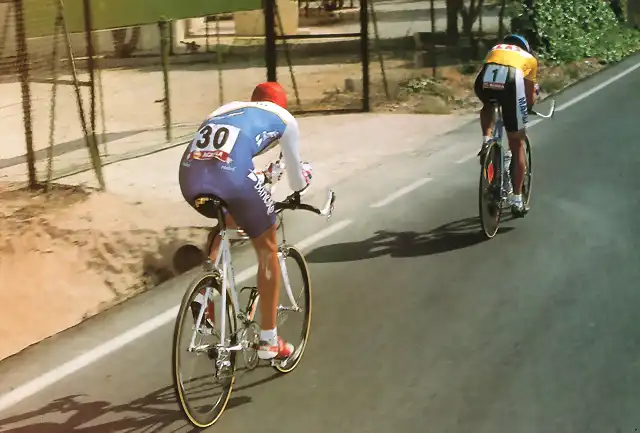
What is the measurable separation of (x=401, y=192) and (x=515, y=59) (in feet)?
8.67

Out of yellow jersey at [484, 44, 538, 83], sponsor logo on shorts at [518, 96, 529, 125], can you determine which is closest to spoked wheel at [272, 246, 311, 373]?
sponsor logo on shorts at [518, 96, 529, 125]

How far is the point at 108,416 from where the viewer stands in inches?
187

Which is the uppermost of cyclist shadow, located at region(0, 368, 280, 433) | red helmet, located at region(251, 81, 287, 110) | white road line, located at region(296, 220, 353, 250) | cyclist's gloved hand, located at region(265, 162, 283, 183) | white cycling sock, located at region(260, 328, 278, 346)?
red helmet, located at region(251, 81, 287, 110)

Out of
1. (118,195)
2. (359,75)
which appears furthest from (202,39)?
(118,195)

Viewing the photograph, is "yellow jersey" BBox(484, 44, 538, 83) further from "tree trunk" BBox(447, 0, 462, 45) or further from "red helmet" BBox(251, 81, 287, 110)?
"tree trunk" BBox(447, 0, 462, 45)

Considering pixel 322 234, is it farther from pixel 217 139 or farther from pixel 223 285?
pixel 217 139

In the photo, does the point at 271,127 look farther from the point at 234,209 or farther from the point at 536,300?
the point at 536,300

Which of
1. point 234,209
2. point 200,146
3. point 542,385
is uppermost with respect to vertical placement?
point 200,146

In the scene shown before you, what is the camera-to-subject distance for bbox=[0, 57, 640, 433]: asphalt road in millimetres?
4711

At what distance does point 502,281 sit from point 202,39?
2516cm

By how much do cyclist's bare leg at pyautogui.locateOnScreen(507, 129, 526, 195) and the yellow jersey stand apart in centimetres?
54

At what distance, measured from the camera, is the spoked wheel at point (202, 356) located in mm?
4320

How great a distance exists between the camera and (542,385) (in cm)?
502

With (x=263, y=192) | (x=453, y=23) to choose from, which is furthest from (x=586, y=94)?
(x=263, y=192)
